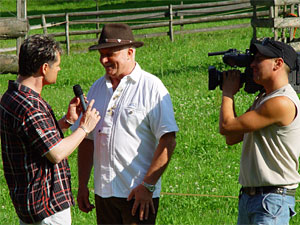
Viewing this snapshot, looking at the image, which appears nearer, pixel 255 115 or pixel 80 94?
pixel 255 115

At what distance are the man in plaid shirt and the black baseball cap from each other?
4.23 ft

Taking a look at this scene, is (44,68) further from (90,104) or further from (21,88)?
(90,104)

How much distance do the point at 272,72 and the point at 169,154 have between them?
36.0 inches

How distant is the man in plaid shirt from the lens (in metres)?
3.78

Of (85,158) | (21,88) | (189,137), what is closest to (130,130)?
(85,158)

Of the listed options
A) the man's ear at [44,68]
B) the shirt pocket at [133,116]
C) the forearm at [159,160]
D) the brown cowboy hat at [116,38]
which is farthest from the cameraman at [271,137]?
the man's ear at [44,68]

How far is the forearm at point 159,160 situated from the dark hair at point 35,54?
96 centimetres

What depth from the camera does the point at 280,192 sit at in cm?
376

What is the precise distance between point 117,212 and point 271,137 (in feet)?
4.15

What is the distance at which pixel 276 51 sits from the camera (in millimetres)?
3799

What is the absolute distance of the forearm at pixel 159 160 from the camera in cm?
400

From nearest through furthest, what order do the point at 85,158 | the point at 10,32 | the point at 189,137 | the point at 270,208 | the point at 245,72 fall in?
the point at 270,208 < the point at 245,72 < the point at 85,158 < the point at 189,137 < the point at 10,32

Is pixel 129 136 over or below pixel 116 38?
below

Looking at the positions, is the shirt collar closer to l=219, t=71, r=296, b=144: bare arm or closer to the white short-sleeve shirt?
the white short-sleeve shirt
